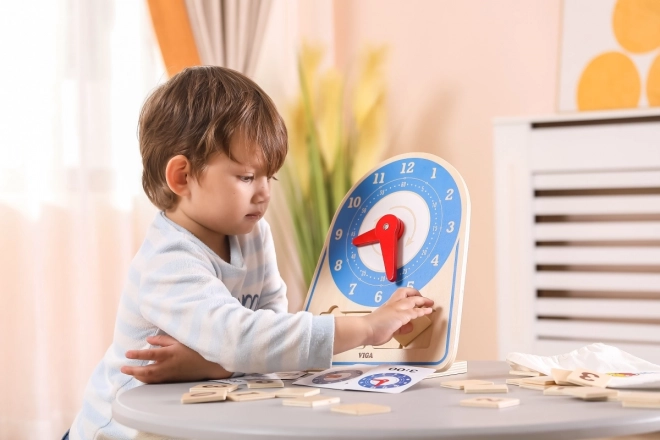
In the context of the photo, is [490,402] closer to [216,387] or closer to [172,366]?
[216,387]

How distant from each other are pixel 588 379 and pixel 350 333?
0.26 metres

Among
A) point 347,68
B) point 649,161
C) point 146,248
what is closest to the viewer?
point 146,248

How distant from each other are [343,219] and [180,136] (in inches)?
9.6

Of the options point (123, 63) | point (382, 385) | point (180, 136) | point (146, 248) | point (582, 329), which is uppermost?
point (123, 63)

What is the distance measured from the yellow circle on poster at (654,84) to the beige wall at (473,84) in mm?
282

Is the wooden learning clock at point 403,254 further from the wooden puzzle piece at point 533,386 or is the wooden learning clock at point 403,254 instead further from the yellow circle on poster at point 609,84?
the yellow circle on poster at point 609,84

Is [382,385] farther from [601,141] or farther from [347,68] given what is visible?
[347,68]

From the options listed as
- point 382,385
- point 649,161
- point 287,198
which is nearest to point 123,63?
point 287,198

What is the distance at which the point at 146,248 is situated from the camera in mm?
1036

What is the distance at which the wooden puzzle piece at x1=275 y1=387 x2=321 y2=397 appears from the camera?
77 cm

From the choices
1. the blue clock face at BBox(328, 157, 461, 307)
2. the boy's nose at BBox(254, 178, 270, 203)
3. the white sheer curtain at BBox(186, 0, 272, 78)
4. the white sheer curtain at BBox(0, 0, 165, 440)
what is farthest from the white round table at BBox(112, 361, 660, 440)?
the white sheer curtain at BBox(186, 0, 272, 78)

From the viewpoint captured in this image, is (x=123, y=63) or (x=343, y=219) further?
(x=123, y=63)

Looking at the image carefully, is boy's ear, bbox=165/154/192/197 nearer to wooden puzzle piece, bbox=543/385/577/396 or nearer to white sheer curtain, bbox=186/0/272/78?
wooden puzzle piece, bbox=543/385/577/396

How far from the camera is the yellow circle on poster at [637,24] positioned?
2.14 metres
